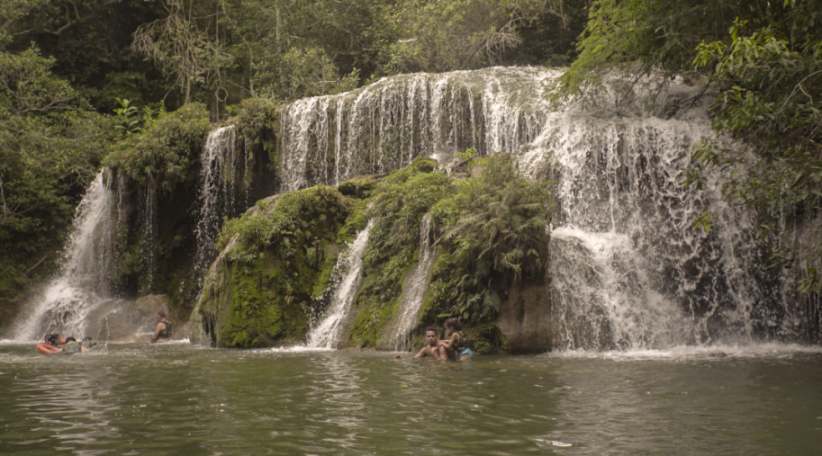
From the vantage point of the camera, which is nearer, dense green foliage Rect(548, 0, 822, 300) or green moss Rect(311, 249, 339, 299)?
dense green foliage Rect(548, 0, 822, 300)

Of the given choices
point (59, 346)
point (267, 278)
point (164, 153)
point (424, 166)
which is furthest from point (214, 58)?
point (59, 346)

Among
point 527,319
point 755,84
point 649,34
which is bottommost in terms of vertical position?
point 527,319

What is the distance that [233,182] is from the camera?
1822 cm

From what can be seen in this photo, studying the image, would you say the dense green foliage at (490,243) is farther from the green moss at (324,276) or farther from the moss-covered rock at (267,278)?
the moss-covered rock at (267,278)

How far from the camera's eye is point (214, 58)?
25.4 metres

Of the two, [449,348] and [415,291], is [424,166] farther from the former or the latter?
[449,348]

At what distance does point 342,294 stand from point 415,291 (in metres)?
2.11

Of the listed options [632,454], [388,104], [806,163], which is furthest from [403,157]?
[632,454]

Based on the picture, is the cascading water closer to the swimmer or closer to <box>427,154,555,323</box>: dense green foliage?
<box>427,154,555,323</box>: dense green foliage

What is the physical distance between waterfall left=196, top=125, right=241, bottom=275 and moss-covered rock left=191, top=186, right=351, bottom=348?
4264mm

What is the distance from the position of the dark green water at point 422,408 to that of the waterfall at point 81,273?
10149 mm

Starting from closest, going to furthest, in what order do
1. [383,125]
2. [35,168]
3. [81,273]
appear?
[383,125], [81,273], [35,168]

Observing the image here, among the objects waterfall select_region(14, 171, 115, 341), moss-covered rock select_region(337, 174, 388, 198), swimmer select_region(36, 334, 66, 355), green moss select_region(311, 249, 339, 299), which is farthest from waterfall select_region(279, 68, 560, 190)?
swimmer select_region(36, 334, 66, 355)

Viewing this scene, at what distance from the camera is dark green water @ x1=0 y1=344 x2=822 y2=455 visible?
13.5 ft
